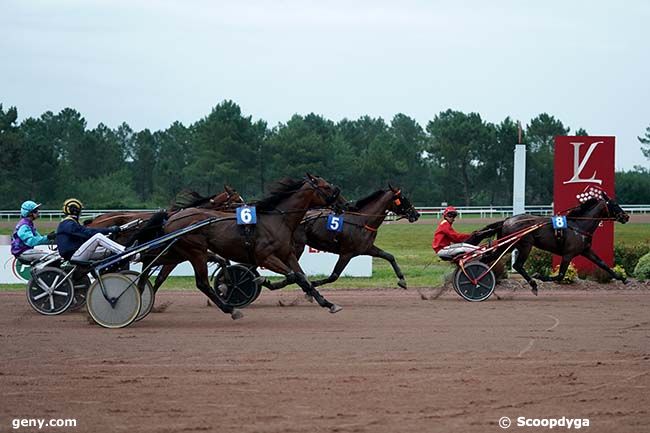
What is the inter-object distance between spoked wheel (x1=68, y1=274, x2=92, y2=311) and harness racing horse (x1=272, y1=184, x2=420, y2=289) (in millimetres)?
3276

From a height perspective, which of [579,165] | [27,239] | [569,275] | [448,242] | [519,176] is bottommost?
[569,275]

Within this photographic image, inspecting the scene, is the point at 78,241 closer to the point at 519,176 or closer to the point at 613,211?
the point at 613,211

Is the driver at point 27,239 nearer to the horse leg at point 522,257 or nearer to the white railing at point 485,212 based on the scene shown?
the horse leg at point 522,257

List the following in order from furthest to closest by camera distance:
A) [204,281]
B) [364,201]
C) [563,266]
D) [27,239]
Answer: [563,266], [364,201], [27,239], [204,281]

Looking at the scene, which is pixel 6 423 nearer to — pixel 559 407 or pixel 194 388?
pixel 194 388

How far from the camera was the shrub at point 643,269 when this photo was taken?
60.7ft

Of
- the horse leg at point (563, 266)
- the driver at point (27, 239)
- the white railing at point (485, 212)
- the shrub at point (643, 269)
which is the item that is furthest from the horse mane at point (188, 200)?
the white railing at point (485, 212)

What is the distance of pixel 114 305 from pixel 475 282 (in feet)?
19.4

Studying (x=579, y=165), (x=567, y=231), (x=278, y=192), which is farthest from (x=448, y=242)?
(x=579, y=165)

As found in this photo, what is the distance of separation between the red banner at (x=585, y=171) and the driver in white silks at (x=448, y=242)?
156 inches

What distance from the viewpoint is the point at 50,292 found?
12352 mm

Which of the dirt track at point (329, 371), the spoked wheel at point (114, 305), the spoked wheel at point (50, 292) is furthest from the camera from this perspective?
the spoked wheel at point (50, 292)

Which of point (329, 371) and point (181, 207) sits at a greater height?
point (181, 207)

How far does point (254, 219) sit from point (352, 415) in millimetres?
5562
